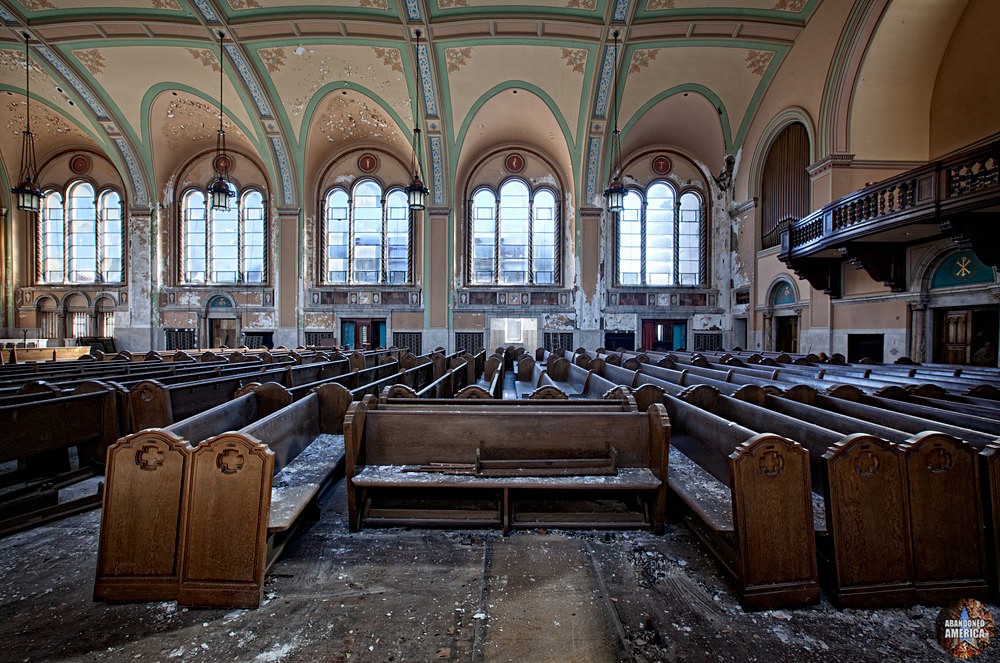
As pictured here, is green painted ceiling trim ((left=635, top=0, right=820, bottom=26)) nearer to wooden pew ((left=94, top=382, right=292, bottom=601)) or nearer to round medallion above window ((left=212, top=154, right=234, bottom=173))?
wooden pew ((left=94, top=382, right=292, bottom=601))

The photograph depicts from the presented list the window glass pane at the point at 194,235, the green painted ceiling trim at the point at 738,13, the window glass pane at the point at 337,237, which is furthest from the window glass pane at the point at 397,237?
the green painted ceiling trim at the point at 738,13

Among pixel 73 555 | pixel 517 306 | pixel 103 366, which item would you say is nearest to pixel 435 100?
pixel 517 306

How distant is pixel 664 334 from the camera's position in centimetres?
1434

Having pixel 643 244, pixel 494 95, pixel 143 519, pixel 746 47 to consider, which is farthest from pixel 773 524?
pixel 643 244

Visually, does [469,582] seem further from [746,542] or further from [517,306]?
[517,306]

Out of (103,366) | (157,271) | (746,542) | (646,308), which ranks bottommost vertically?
(746,542)

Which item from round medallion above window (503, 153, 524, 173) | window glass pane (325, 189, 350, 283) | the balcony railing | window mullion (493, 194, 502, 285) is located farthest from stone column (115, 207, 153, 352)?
the balcony railing

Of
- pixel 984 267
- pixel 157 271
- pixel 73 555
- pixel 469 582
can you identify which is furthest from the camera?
pixel 157 271

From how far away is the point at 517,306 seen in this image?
14.1 metres

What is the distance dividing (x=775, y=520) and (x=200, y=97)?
Result: 16.2 m

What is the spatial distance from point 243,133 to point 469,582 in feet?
51.4

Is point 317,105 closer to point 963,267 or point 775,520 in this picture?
point 775,520

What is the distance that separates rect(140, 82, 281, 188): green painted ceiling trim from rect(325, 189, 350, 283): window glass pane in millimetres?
1857

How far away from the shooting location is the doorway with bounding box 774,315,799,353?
11.4 m
